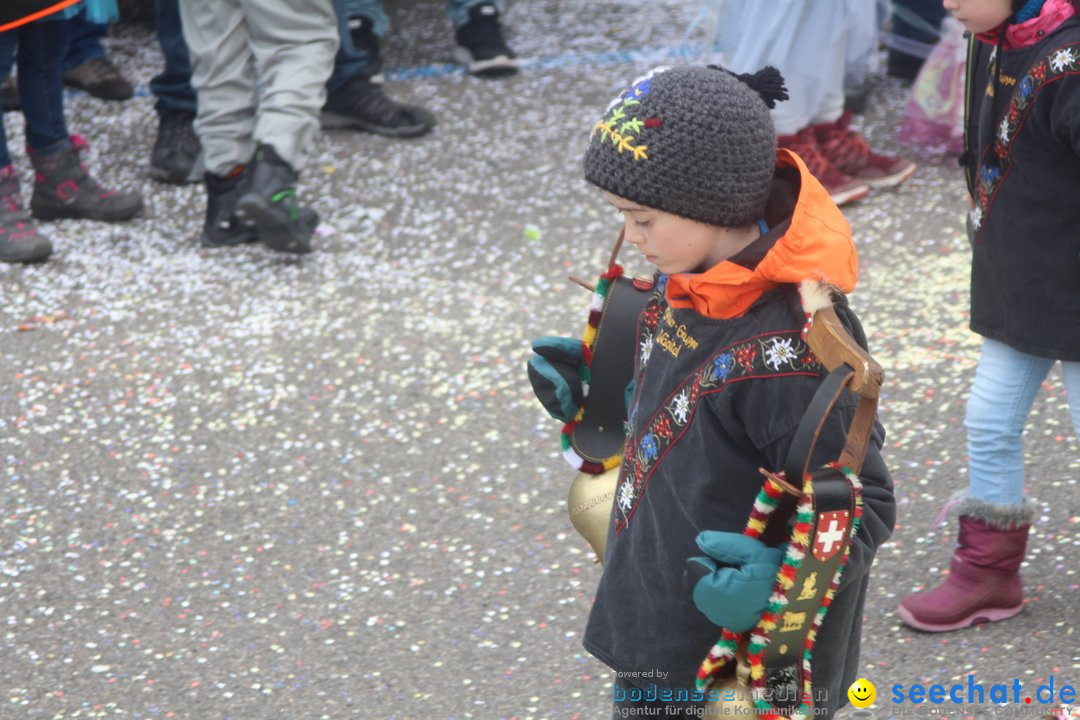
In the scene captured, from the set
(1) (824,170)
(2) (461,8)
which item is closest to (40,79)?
(2) (461,8)

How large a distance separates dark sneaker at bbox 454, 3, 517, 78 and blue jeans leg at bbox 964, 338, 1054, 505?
11.6ft

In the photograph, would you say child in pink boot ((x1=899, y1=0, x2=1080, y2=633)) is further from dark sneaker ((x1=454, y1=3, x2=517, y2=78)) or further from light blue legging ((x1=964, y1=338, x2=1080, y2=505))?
dark sneaker ((x1=454, y1=3, x2=517, y2=78))

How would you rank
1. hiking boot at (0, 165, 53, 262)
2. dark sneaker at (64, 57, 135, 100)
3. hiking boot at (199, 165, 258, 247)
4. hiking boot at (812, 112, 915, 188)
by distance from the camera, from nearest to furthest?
hiking boot at (0, 165, 53, 262), hiking boot at (199, 165, 258, 247), hiking boot at (812, 112, 915, 188), dark sneaker at (64, 57, 135, 100)

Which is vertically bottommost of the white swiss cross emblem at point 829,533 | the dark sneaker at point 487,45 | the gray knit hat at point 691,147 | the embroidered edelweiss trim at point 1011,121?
the dark sneaker at point 487,45

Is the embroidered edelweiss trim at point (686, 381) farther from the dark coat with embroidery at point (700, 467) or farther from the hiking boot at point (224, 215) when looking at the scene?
the hiking boot at point (224, 215)

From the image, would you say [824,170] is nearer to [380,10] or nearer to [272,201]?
[272,201]

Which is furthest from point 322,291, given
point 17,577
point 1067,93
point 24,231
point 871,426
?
point 871,426

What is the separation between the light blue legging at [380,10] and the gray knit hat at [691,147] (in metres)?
3.95

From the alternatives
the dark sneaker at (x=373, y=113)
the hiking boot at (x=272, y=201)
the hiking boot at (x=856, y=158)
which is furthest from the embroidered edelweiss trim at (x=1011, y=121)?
the dark sneaker at (x=373, y=113)

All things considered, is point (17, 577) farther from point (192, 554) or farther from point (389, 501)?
point (389, 501)

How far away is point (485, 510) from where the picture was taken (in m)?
3.16

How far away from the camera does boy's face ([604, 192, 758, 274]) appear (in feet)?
5.73

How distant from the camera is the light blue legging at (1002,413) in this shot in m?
2.49

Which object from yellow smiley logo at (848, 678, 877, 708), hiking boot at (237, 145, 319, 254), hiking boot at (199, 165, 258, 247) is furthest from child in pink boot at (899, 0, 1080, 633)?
hiking boot at (199, 165, 258, 247)
